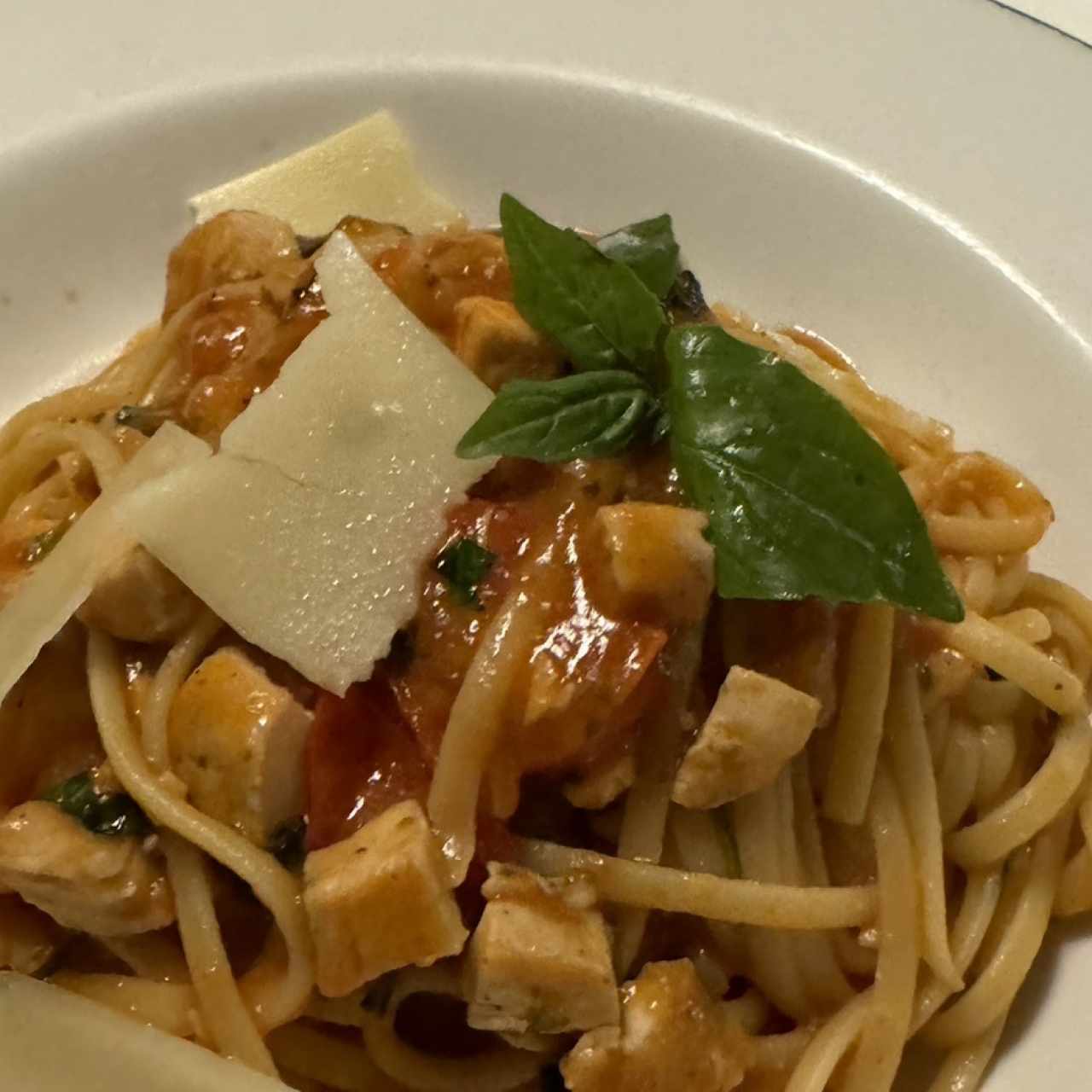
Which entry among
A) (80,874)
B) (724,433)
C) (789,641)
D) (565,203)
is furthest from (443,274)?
(80,874)

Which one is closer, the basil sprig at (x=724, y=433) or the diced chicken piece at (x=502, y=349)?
the basil sprig at (x=724, y=433)

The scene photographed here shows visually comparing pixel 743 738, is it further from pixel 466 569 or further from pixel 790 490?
pixel 466 569

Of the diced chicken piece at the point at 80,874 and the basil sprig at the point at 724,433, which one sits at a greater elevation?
the basil sprig at the point at 724,433

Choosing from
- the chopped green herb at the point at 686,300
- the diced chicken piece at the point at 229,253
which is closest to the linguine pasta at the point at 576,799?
the diced chicken piece at the point at 229,253

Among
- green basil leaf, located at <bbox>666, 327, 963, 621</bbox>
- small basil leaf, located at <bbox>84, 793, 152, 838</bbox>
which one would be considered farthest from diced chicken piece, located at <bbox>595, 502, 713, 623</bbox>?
small basil leaf, located at <bbox>84, 793, 152, 838</bbox>

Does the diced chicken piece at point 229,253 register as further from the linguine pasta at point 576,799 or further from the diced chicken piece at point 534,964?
the diced chicken piece at point 534,964

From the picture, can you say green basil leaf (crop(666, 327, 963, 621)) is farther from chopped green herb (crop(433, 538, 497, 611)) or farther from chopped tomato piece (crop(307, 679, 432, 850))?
chopped tomato piece (crop(307, 679, 432, 850))

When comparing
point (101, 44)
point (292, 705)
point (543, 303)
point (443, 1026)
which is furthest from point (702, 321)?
point (101, 44)
